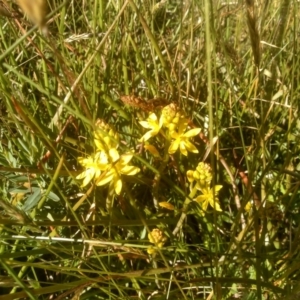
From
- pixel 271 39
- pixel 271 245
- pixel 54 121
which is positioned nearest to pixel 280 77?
pixel 271 39

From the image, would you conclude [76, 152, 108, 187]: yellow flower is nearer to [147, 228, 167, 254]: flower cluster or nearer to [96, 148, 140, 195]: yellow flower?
[96, 148, 140, 195]: yellow flower

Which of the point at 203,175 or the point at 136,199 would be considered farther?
the point at 136,199

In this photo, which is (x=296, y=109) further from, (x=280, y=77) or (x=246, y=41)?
(x=246, y=41)

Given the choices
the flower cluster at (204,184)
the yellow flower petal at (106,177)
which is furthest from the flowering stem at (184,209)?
the yellow flower petal at (106,177)

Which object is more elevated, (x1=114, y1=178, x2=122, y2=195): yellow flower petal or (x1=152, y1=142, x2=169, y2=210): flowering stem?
(x1=114, y1=178, x2=122, y2=195): yellow flower petal

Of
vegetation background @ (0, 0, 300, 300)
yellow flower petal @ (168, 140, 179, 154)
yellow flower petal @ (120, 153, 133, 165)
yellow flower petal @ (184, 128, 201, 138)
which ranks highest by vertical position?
yellow flower petal @ (120, 153, 133, 165)

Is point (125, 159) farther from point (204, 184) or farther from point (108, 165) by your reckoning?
point (204, 184)

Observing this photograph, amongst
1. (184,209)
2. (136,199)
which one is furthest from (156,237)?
(136,199)

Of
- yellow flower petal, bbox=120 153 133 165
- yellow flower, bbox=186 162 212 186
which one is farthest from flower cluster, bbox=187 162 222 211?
yellow flower petal, bbox=120 153 133 165

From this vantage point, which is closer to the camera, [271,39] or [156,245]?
[156,245]
